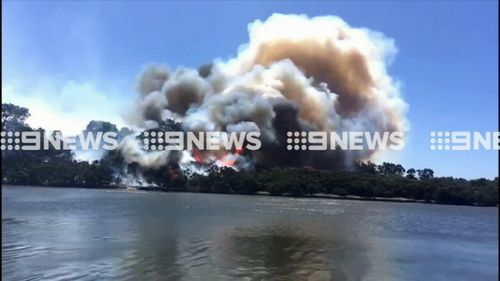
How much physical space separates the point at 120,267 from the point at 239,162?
38.6 metres

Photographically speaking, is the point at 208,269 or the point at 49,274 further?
the point at 208,269

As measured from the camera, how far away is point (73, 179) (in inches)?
1907

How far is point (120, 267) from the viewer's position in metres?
8.54

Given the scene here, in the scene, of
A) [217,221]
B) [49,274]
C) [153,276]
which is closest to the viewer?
[49,274]

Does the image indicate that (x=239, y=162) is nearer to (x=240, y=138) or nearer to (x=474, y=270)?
(x=240, y=138)

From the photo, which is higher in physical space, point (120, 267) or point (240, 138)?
point (240, 138)

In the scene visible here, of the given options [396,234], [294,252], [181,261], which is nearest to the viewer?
[181,261]

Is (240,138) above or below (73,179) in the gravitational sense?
above

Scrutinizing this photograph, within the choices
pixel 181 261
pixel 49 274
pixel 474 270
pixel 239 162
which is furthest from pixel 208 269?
pixel 239 162

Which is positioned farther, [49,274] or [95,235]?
[95,235]

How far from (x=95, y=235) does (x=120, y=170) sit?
36693 mm

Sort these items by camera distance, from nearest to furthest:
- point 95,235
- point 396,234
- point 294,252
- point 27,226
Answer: point 294,252 → point 95,235 → point 27,226 → point 396,234

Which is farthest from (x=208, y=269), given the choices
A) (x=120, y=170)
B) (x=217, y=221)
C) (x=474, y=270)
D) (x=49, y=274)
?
(x=120, y=170)

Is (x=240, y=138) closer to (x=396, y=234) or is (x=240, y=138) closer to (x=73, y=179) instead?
(x=73, y=179)
